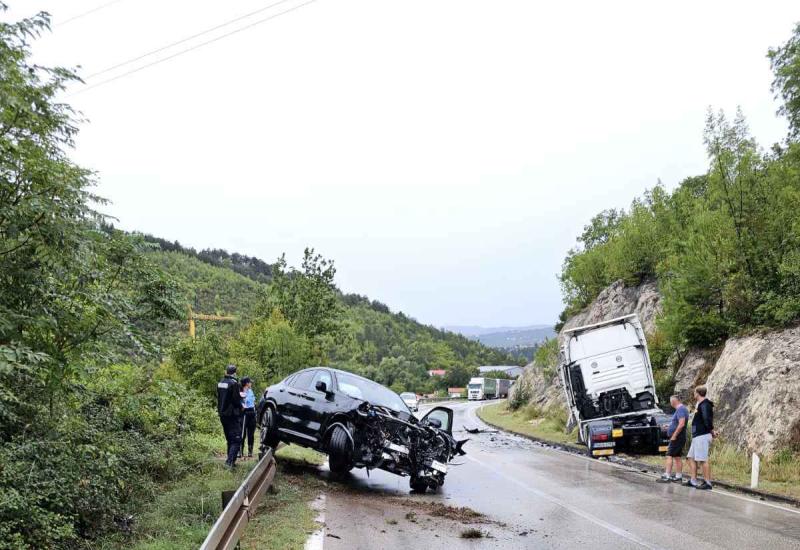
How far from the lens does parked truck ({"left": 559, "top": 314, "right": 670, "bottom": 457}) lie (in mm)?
16688

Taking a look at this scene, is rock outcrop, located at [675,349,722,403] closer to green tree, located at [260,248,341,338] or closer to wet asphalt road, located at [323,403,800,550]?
wet asphalt road, located at [323,403,800,550]

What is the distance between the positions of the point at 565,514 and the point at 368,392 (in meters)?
3.90

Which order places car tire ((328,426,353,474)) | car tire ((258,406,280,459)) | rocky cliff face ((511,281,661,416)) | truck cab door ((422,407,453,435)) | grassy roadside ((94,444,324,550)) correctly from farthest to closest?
rocky cliff face ((511,281,661,416)), car tire ((258,406,280,459)), truck cab door ((422,407,453,435)), car tire ((328,426,353,474)), grassy roadside ((94,444,324,550))

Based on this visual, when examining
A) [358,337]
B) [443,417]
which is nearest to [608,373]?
[443,417]

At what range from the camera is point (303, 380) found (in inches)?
464

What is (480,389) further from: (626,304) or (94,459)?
(94,459)

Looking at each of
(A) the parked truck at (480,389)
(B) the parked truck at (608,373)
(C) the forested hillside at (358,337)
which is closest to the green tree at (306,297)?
(C) the forested hillside at (358,337)

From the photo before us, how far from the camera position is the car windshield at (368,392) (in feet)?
35.0

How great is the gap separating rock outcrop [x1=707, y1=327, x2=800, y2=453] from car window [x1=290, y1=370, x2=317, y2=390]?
9034 mm

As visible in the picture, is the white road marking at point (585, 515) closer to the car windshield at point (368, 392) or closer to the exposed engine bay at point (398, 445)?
the exposed engine bay at point (398, 445)

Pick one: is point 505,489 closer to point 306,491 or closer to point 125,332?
point 306,491

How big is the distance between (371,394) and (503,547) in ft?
15.2

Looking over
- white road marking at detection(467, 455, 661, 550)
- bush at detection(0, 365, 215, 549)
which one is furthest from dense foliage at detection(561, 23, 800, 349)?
bush at detection(0, 365, 215, 549)

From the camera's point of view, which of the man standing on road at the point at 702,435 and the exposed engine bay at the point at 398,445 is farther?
the man standing on road at the point at 702,435
